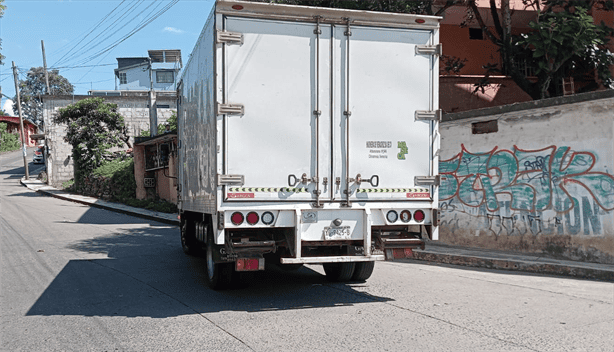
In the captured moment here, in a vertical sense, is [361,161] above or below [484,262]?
above

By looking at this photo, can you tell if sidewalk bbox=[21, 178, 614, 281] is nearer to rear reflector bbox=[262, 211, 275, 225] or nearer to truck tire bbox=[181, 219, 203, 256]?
truck tire bbox=[181, 219, 203, 256]

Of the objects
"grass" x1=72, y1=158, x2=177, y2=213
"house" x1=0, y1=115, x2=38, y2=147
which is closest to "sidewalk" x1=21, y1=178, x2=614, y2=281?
"grass" x1=72, y1=158, x2=177, y2=213

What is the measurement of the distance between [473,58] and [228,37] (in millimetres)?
14604

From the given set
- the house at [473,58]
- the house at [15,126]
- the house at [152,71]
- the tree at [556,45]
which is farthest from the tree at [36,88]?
the tree at [556,45]

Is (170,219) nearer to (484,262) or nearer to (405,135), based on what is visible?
(484,262)

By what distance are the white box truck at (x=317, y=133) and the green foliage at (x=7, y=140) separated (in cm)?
6508

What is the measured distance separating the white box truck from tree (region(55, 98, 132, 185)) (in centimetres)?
2421

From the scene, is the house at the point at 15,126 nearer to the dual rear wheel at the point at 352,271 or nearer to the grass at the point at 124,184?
the grass at the point at 124,184

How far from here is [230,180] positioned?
6.44 m

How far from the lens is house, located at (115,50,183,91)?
65.6 meters

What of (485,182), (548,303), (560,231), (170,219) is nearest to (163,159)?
(170,219)

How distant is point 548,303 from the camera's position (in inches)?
277

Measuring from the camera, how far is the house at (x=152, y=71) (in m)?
65.6

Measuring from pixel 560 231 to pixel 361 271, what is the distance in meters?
4.12
